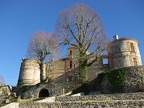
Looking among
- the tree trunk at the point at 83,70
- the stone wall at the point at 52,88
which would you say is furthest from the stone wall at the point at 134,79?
the stone wall at the point at 52,88

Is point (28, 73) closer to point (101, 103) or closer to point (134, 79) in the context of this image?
point (134, 79)

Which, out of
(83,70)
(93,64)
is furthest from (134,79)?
(93,64)

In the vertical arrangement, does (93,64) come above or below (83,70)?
above

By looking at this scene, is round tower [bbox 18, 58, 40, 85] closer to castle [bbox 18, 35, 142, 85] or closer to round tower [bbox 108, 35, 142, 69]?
castle [bbox 18, 35, 142, 85]

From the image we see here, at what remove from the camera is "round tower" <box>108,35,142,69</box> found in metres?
23.3

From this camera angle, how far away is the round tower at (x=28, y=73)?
28.8m

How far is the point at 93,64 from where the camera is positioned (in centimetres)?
2736

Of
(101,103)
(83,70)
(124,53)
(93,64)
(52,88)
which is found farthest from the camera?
(93,64)

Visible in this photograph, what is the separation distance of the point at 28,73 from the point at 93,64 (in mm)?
13351

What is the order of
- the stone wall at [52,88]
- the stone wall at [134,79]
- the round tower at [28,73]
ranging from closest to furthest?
the stone wall at [134,79]
the stone wall at [52,88]
the round tower at [28,73]

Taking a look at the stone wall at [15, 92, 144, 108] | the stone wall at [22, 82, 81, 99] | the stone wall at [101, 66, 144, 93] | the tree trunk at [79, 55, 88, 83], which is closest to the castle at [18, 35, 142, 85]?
the tree trunk at [79, 55, 88, 83]

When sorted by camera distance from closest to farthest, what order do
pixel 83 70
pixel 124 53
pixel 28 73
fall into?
pixel 83 70, pixel 124 53, pixel 28 73

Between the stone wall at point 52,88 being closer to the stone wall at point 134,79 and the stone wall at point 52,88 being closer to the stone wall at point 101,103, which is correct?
the stone wall at point 101,103

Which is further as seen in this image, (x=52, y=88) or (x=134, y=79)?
(x=52, y=88)
